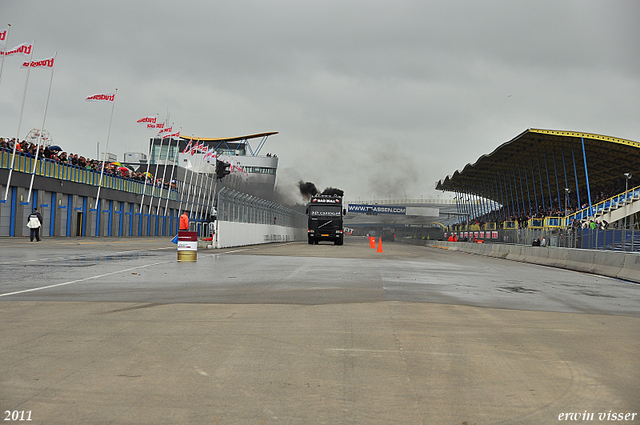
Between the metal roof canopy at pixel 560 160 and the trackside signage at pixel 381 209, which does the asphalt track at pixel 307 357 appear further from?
the trackside signage at pixel 381 209

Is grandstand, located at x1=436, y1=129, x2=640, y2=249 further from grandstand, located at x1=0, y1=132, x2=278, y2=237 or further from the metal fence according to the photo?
grandstand, located at x1=0, y1=132, x2=278, y2=237

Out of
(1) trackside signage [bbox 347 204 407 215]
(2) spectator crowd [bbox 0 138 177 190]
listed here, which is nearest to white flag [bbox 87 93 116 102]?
(2) spectator crowd [bbox 0 138 177 190]

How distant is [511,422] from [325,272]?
12867 millimetres

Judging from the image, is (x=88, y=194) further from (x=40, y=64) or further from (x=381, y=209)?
(x=381, y=209)

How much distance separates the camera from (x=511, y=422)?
4.11 metres

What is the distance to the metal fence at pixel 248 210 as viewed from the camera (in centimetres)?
3350

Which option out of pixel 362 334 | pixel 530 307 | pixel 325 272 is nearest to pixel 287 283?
pixel 325 272

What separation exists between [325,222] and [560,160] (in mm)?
32745

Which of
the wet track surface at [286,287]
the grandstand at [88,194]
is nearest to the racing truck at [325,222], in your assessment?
the grandstand at [88,194]

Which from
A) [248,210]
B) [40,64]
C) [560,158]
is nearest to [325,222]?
[248,210]

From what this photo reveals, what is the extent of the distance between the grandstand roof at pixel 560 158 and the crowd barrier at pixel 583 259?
2123cm

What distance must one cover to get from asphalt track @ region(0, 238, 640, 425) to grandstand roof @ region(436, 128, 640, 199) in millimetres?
46764

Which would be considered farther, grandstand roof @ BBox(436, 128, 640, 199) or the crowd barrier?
grandstand roof @ BBox(436, 128, 640, 199)

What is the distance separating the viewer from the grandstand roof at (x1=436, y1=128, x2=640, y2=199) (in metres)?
53.3
